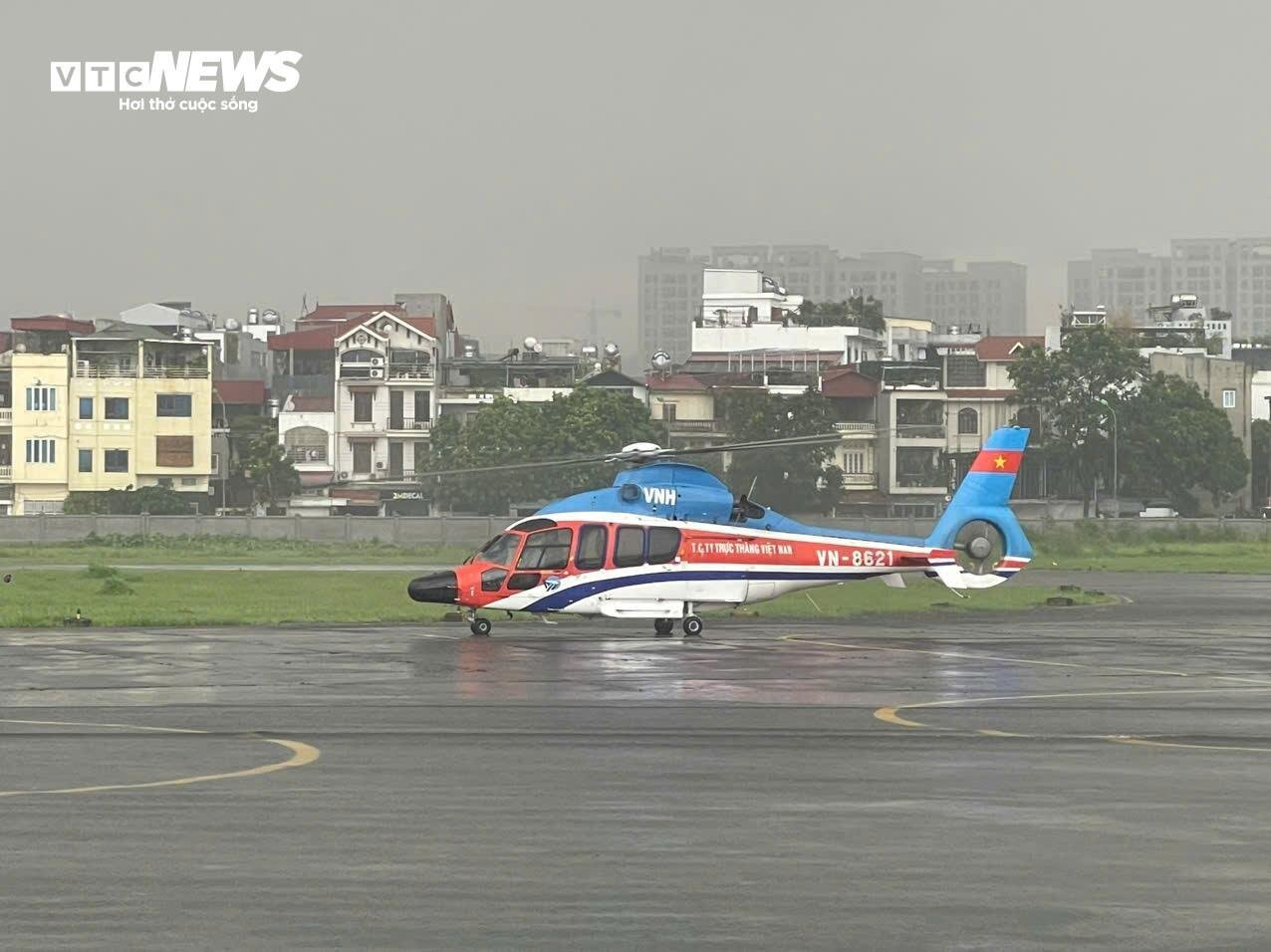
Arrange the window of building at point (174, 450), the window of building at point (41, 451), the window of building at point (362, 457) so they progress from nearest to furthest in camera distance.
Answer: the window of building at point (41, 451)
the window of building at point (174, 450)
the window of building at point (362, 457)

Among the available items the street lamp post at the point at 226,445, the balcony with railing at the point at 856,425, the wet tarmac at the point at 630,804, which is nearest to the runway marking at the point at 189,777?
the wet tarmac at the point at 630,804

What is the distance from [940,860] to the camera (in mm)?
13414

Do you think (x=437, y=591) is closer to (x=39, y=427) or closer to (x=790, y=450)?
(x=790, y=450)

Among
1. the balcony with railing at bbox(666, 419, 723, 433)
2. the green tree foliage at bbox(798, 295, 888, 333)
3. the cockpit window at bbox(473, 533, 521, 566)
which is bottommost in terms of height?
the cockpit window at bbox(473, 533, 521, 566)

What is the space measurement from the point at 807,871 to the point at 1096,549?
73643 millimetres

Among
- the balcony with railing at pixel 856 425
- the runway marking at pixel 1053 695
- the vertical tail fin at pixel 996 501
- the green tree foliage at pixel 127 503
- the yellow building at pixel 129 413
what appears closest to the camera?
the runway marking at pixel 1053 695

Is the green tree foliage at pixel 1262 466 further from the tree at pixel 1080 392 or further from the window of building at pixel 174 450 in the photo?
the window of building at pixel 174 450

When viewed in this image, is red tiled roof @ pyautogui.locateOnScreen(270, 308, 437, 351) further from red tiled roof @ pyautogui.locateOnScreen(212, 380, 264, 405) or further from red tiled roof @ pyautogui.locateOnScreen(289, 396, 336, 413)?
red tiled roof @ pyautogui.locateOnScreen(289, 396, 336, 413)

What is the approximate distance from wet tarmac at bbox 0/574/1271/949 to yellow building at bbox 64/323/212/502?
7958 cm

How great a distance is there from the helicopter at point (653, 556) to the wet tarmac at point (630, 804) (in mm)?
5474

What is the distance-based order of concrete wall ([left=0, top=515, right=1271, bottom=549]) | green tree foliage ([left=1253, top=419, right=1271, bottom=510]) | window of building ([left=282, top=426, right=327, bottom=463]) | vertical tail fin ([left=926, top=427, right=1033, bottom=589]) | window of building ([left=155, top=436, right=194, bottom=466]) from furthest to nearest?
green tree foliage ([left=1253, top=419, right=1271, bottom=510]) → window of building ([left=282, top=426, right=327, bottom=463]) → window of building ([left=155, top=436, right=194, bottom=466]) → concrete wall ([left=0, top=515, right=1271, bottom=549]) → vertical tail fin ([left=926, top=427, right=1033, bottom=589])

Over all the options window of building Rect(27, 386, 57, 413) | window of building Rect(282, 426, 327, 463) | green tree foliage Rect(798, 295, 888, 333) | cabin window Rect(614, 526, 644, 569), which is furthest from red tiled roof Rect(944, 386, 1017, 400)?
cabin window Rect(614, 526, 644, 569)

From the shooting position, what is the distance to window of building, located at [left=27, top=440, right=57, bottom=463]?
107 meters

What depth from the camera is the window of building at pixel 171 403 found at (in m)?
108
